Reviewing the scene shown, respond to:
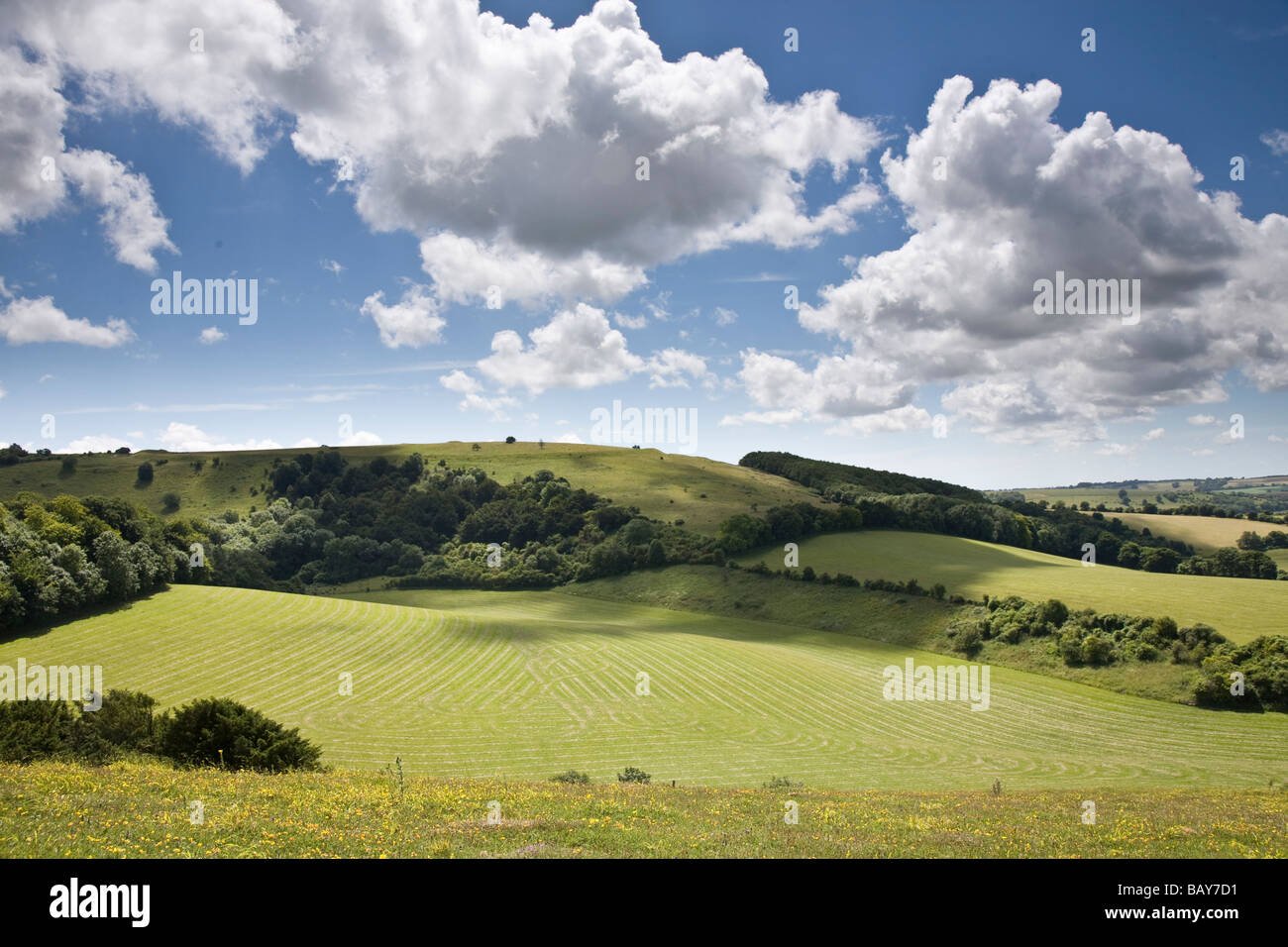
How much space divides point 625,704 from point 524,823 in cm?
4543

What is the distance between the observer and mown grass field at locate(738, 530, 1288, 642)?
76188mm

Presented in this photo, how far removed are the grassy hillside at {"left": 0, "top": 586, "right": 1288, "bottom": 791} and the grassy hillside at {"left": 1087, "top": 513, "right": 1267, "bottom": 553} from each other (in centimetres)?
11312

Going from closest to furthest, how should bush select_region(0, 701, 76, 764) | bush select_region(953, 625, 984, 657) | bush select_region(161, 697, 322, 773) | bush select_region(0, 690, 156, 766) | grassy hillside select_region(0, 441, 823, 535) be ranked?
bush select_region(0, 701, 76, 764)
bush select_region(0, 690, 156, 766)
bush select_region(161, 697, 322, 773)
bush select_region(953, 625, 984, 657)
grassy hillside select_region(0, 441, 823, 535)

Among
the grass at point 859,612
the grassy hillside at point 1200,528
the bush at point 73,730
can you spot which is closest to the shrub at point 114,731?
the bush at point 73,730

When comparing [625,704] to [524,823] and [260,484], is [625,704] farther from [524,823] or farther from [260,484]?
[260,484]

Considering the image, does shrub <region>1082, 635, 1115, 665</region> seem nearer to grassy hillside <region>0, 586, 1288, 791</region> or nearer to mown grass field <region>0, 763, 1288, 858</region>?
grassy hillside <region>0, 586, 1288, 791</region>

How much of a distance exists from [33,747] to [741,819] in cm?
2487

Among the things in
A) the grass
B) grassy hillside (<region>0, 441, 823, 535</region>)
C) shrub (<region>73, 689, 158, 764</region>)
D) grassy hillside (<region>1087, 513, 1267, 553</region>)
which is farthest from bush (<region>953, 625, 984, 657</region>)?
grassy hillside (<region>1087, 513, 1267, 553</region>)

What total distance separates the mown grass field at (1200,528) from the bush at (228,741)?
174789mm

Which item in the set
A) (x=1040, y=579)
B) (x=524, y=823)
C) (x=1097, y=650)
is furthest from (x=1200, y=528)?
(x=524, y=823)

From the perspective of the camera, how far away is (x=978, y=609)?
85938mm
